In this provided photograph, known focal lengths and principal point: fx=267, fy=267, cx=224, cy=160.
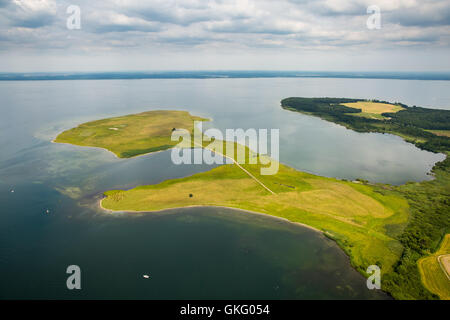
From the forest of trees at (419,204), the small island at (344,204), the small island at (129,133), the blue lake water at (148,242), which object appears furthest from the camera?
the small island at (129,133)

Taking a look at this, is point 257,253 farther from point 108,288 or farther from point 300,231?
point 108,288

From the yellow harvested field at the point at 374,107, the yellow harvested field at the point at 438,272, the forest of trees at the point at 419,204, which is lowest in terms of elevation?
the yellow harvested field at the point at 438,272

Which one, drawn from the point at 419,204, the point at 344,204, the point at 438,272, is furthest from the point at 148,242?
the point at 419,204

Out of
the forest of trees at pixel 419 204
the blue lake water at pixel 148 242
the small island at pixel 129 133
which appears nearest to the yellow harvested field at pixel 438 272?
the forest of trees at pixel 419 204

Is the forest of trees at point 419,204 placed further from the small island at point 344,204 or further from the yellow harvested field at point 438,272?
the yellow harvested field at point 438,272

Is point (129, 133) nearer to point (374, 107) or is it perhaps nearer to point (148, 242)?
point (148, 242)
